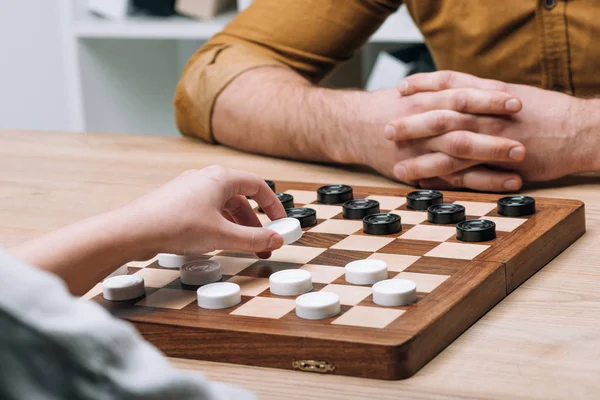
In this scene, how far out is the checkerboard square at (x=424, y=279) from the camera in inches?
32.1

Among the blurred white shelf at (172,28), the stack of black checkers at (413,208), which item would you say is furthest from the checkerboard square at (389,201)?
the blurred white shelf at (172,28)

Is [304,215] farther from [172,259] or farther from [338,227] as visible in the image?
[172,259]

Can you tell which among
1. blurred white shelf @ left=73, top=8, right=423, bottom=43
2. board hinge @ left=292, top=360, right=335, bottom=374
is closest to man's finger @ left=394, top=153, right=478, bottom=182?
board hinge @ left=292, top=360, right=335, bottom=374

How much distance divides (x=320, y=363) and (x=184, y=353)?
131mm

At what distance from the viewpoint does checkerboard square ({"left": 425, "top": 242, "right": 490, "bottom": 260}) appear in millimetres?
908

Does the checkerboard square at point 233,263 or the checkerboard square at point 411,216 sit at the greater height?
the checkerboard square at point 411,216

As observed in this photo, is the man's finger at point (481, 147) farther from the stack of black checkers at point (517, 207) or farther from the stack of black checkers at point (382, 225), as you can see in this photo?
the stack of black checkers at point (382, 225)

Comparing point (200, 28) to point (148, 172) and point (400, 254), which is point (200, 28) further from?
point (400, 254)

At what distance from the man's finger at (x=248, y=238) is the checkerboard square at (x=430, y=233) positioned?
0.17 meters

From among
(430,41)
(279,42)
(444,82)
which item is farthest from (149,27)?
(444,82)

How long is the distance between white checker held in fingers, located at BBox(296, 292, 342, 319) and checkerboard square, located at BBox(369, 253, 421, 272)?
0.42 feet

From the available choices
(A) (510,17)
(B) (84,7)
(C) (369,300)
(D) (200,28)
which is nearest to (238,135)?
(A) (510,17)

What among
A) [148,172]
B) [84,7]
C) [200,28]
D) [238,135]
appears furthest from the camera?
[84,7]

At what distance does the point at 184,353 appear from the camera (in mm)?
771
